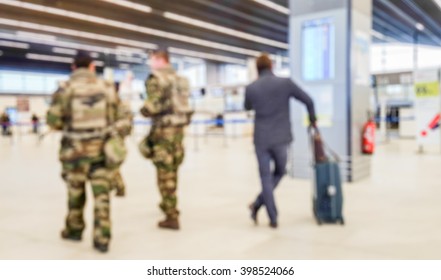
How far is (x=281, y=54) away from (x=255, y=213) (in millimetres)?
25890

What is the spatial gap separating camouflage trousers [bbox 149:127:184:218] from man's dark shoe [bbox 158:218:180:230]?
0.03 meters

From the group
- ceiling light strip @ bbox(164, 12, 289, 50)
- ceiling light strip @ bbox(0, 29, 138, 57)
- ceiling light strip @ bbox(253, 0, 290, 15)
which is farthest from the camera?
ceiling light strip @ bbox(0, 29, 138, 57)

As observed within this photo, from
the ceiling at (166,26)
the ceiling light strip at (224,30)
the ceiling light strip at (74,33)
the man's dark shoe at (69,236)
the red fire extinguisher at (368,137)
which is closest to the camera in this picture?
the man's dark shoe at (69,236)

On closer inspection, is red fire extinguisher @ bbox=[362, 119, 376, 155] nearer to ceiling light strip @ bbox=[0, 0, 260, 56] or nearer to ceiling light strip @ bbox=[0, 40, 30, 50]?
ceiling light strip @ bbox=[0, 0, 260, 56]

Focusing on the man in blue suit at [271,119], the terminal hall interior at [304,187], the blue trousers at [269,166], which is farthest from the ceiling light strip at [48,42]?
the blue trousers at [269,166]

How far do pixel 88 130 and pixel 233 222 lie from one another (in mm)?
1499

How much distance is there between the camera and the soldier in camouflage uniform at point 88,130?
9.09ft

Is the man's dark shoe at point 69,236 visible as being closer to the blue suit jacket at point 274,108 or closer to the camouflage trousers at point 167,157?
the camouflage trousers at point 167,157

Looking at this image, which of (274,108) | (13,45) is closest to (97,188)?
(274,108)

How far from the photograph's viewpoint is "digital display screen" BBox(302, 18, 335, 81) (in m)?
5.61

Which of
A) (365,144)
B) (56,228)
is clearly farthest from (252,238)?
(365,144)

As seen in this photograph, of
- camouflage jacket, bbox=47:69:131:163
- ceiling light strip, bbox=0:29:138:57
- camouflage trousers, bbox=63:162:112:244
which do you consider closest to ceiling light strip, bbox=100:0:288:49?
ceiling light strip, bbox=0:29:138:57

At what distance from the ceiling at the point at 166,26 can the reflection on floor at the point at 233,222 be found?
5402 mm

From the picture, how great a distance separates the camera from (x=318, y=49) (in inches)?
225
